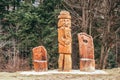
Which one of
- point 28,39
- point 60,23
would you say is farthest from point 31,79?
point 28,39

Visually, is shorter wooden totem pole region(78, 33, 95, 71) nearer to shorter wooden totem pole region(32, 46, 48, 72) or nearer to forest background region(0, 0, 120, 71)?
shorter wooden totem pole region(32, 46, 48, 72)

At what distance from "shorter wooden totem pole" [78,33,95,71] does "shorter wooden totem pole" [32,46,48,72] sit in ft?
4.45

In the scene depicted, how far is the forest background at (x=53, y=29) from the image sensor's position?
14531mm

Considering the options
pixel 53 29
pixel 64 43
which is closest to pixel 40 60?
pixel 64 43

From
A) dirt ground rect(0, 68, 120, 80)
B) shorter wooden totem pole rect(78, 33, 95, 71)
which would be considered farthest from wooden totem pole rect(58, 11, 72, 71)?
dirt ground rect(0, 68, 120, 80)

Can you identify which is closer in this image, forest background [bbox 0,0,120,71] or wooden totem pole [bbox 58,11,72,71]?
wooden totem pole [bbox 58,11,72,71]

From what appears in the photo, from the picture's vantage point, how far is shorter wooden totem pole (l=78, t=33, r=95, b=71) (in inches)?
419

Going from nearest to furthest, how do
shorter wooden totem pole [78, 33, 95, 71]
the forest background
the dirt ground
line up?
the dirt ground
shorter wooden totem pole [78, 33, 95, 71]
the forest background

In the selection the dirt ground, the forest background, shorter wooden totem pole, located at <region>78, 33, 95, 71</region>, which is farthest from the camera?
the forest background

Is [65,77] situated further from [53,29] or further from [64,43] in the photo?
[53,29]

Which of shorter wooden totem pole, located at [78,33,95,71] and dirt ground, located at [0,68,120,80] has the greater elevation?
shorter wooden totem pole, located at [78,33,95,71]

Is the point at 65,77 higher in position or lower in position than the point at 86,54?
lower

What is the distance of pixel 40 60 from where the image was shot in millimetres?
10875

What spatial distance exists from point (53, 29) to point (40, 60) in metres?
4.68
